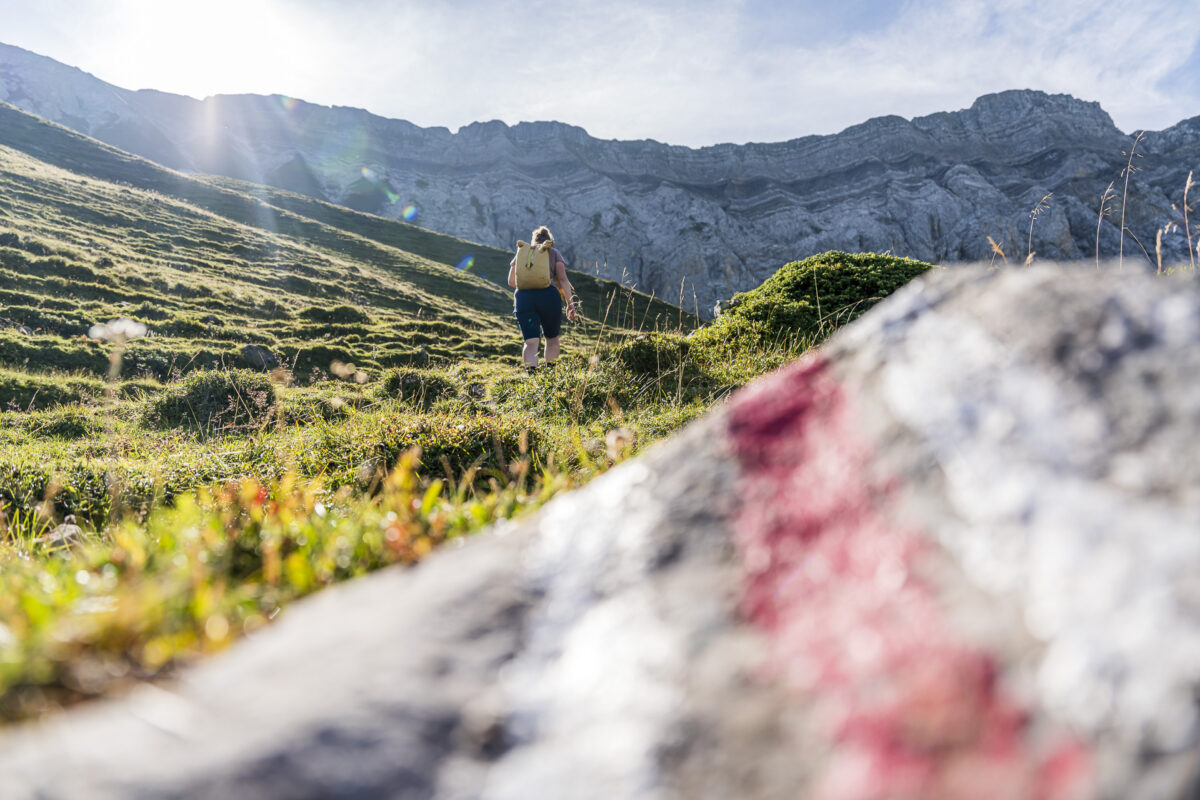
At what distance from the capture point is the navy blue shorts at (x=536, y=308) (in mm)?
10703

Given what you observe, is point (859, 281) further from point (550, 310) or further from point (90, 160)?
point (90, 160)

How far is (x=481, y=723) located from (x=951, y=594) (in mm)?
934

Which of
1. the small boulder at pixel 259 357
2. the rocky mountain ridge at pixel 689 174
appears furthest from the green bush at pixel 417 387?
the rocky mountain ridge at pixel 689 174

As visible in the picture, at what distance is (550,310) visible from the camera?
Answer: 10.8m

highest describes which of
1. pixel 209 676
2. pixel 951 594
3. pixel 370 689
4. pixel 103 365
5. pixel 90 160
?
pixel 90 160

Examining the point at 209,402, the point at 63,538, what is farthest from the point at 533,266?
the point at 63,538

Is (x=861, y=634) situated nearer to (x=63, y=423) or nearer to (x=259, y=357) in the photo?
(x=63, y=423)

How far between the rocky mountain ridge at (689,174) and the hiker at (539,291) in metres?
96.6

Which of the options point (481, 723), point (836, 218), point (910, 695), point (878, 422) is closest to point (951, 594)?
point (910, 695)

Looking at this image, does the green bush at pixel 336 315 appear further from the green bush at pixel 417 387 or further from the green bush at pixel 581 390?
the green bush at pixel 581 390

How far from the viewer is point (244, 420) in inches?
416

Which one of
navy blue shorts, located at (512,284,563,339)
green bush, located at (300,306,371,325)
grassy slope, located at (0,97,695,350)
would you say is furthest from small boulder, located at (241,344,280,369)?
grassy slope, located at (0,97,695,350)

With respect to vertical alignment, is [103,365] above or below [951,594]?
below

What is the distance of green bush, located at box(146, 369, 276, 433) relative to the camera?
34.1 feet
